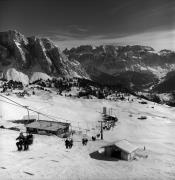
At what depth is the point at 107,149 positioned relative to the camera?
156 ft

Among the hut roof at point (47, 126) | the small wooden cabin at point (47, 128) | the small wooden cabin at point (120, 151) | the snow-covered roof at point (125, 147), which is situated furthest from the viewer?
the hut roof at point (47, 126)

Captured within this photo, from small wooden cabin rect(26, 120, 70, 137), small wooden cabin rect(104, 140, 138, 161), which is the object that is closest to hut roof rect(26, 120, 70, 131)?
small wooden cabin rect(26, 120, 70, 137)

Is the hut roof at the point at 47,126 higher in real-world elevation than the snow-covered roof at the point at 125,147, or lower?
lower

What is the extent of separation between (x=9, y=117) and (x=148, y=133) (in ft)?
225

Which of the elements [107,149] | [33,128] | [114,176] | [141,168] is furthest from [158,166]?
[33,128]

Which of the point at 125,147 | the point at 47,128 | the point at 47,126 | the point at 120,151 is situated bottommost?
the point at 47,128

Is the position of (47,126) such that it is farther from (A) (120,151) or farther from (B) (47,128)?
(A) (120,151)

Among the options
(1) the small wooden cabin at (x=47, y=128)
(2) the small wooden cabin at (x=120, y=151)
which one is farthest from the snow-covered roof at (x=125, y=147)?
(1) the small wooden cabin at (x=47, y=128)

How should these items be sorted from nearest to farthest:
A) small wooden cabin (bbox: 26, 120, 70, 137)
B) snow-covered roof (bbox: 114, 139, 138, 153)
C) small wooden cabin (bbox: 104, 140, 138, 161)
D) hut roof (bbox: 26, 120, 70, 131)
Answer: small wooden cabin (bbox: 104, 140, 138, 161), snow-covered roof (bbox: 114, 139, 138, 153), small wooden cabin (bbox: 26, 120, 70, 137), hut roof (bbox: 26, 120, 70, 131)

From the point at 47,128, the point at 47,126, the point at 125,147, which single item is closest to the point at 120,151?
the point at 125,147

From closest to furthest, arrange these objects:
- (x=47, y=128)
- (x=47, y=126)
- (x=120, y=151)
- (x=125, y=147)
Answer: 1. (x=120, y=151)
2. (x=125, y=147)
3. (x=47, y=128)
4. (x=47, y=126)

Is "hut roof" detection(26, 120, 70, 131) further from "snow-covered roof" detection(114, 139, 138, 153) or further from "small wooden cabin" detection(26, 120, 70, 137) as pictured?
"snow-covered roof" detection(114, 139, 138, 153)

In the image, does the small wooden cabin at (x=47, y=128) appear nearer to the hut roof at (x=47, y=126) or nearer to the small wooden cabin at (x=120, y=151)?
the hut roof at (x=47, y=126)

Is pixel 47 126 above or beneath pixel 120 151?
beneath
